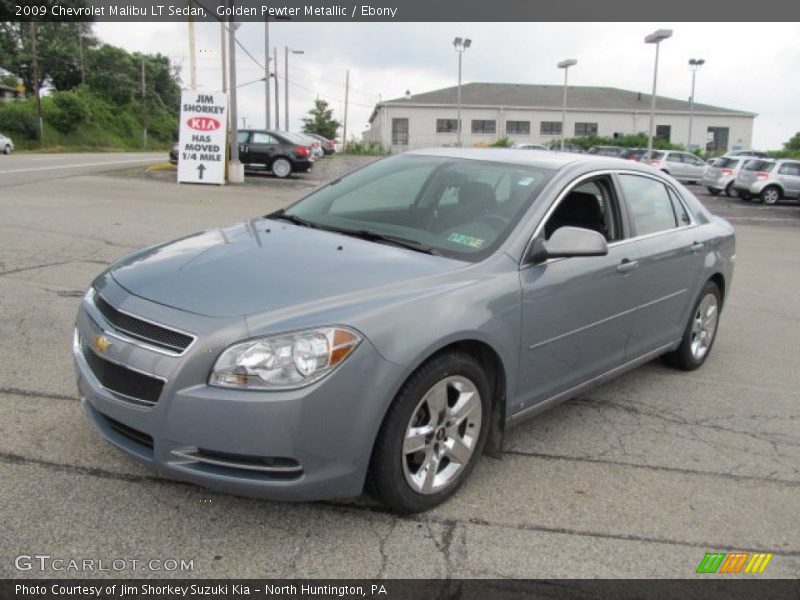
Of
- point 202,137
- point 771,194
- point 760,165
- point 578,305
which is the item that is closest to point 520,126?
point 760,165

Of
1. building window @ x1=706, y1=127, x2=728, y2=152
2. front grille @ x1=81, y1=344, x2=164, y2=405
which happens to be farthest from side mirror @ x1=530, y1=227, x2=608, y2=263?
building window @ x1=706, y1=127, x2=728, y2=152

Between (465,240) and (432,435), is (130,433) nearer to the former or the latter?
(432,435)

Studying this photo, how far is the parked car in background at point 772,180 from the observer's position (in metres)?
25.3

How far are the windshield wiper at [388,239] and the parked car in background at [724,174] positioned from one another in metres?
26.6

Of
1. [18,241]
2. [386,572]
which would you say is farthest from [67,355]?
[18,241]

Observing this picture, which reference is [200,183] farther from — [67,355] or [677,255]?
[677,255]

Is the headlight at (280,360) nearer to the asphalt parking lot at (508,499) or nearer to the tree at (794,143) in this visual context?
the asphalt parking lot at (508,499)

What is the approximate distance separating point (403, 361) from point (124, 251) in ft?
22.9

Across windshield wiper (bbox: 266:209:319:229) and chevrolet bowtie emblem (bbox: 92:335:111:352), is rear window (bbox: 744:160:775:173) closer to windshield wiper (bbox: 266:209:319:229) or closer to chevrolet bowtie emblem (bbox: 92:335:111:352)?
windshield wiper (bbox: 266:209:319:229)

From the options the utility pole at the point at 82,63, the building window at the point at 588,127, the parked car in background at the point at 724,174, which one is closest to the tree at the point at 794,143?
the building window at the point at 588,127

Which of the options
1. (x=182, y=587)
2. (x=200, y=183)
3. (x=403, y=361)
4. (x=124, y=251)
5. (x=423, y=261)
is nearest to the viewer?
(x=182, y=587)

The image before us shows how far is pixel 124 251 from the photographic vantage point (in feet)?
29.2

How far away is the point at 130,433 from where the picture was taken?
292 cm

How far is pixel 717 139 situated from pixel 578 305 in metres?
64.5
